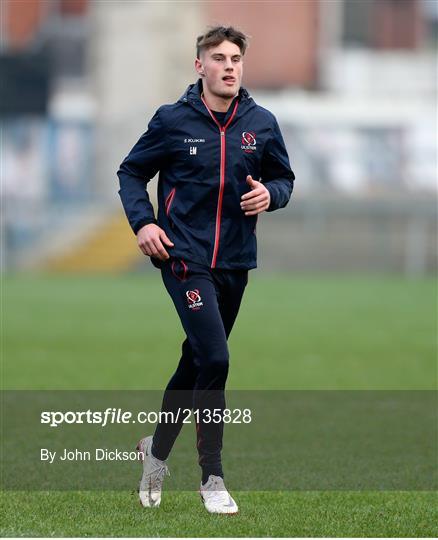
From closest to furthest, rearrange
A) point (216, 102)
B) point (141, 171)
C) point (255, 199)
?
point (255, 199) < point (216, 102) < point (141, 171)

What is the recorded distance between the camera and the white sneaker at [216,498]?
228 inches

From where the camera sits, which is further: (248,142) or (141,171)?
(141,171)

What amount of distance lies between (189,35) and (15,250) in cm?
1510

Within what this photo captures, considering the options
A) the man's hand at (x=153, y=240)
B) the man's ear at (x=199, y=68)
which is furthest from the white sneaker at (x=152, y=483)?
the man's ear at (x=199, y=68)

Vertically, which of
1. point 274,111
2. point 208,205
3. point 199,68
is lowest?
point 274,111

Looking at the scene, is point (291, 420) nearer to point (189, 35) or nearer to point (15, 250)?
point (15, 250)

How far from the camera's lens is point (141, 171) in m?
6.00

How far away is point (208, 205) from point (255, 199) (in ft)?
0.68

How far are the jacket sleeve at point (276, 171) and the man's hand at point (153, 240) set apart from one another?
17.7 inches

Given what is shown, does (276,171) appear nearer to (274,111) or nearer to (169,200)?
(169,200)

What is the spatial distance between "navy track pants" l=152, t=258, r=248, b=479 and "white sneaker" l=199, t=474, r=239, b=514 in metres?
0.04

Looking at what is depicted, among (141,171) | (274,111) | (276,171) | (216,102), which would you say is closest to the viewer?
(216,102)

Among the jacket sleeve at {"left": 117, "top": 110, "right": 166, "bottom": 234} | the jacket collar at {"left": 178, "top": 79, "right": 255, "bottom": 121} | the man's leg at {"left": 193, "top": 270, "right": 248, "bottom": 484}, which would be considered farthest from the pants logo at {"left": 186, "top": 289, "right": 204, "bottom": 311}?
Result: the jacket collar at {"left": 178, "top": 79, "right": 255, "bottom": 121}

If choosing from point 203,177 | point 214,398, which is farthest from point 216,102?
point 214,398
